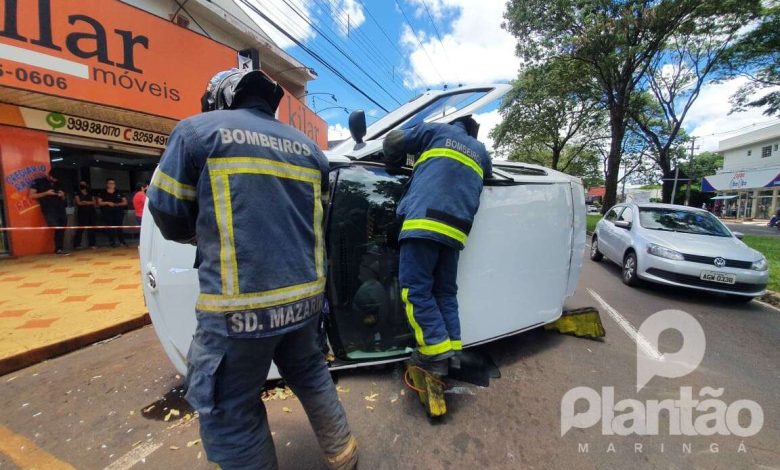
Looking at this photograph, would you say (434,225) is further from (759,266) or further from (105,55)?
(105,55)

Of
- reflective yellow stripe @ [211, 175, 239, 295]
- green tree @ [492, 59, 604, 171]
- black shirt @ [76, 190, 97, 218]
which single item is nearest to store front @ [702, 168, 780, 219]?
green tree @ [492, 59, 604, 171]

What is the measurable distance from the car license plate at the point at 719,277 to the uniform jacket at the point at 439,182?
4.12 metres

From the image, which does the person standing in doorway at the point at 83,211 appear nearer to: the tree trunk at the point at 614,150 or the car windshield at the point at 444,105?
the car windshield at the point at 444,105

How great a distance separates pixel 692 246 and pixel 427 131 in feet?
15.0

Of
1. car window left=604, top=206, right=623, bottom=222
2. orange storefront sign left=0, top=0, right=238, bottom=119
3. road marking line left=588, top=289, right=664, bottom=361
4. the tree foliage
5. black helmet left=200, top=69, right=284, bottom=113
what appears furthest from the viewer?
the tree foliage

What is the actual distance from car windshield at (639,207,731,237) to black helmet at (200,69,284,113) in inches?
235

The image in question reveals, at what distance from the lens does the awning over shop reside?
2688cm

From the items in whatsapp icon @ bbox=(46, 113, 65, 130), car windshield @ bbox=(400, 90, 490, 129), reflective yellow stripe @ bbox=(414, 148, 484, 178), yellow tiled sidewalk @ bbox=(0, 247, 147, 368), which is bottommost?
yellow tiled sidewalk @ bbox=(0, 247, 147, 368)

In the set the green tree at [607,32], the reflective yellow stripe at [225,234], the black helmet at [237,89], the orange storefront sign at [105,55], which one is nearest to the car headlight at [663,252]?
the black helmet at [237,89]

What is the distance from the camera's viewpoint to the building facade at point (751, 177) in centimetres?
2764

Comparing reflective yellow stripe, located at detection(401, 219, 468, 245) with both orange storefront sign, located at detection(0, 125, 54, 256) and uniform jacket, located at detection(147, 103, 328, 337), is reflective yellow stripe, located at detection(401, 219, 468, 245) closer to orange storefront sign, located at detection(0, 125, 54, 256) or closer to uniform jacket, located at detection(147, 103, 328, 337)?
uniform jacket, located at detection(147, 103, 328, 337)

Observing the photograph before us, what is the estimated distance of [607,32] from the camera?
36.9ft

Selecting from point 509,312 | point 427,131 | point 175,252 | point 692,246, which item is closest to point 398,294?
point 509,312

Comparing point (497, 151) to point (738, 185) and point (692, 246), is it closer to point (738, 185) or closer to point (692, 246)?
point (738, 185)
